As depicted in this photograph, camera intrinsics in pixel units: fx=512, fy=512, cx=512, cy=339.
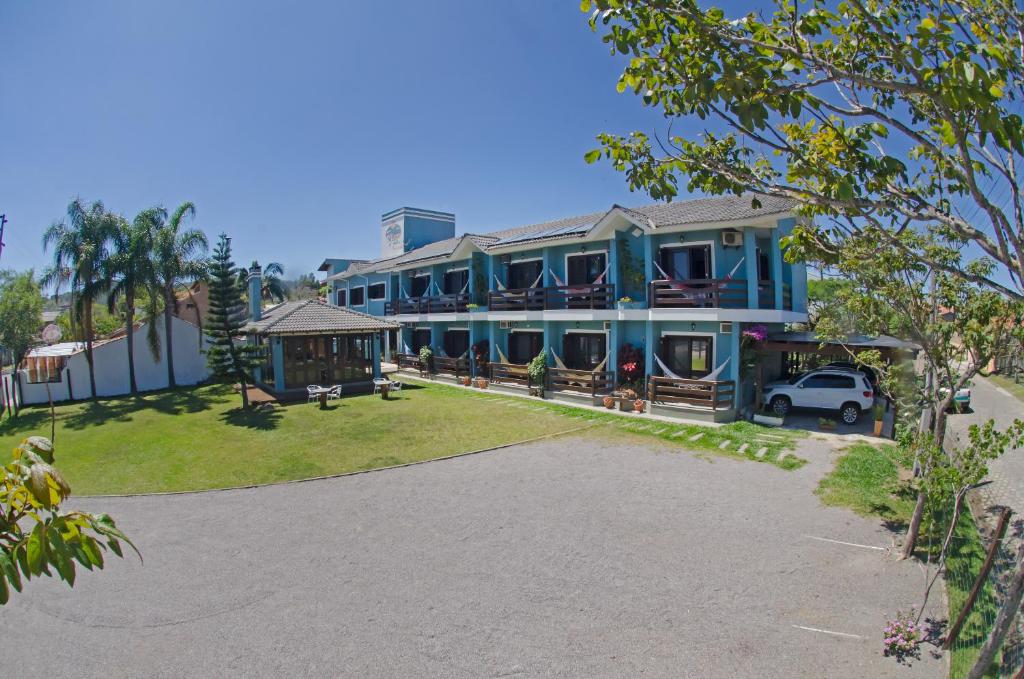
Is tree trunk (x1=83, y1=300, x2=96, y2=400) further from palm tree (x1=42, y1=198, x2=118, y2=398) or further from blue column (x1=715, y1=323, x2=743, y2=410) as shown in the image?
blue column (x1=715, y1=323, x2=743, y2=410)

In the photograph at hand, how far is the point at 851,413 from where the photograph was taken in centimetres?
1578

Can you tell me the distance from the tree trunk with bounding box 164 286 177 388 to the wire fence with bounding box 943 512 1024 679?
27258 millimetres

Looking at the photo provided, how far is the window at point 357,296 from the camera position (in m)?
36.2

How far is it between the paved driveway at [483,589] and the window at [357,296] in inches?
1055

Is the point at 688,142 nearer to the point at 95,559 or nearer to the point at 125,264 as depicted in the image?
the point at 95,559

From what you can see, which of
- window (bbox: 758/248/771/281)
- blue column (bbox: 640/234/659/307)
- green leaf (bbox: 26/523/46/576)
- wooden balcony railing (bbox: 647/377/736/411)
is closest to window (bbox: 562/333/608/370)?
blue column (bbox: 640/234/659/307)

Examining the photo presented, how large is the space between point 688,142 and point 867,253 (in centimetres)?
Result: 236

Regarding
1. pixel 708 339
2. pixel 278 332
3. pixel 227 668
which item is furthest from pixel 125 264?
pixel 708 339

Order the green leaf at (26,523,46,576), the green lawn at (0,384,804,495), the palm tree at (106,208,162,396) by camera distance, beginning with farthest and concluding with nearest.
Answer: the palm tree at (106,208,162,396) < the green lawn at (0,384,804,495) < the green leaf at (26,523,46,576)

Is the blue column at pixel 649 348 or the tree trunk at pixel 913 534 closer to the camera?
the tree trunk at pixel 913 534

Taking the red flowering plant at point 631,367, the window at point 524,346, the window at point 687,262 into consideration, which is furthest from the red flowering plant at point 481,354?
the window at point 687,262

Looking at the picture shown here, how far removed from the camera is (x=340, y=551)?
25.5 feet

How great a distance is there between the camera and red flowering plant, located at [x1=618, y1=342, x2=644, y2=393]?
61.0 feet

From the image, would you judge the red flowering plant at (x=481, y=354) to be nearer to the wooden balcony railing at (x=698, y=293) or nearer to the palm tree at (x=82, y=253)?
the wooden balcony railing at (x=698, y=293)
